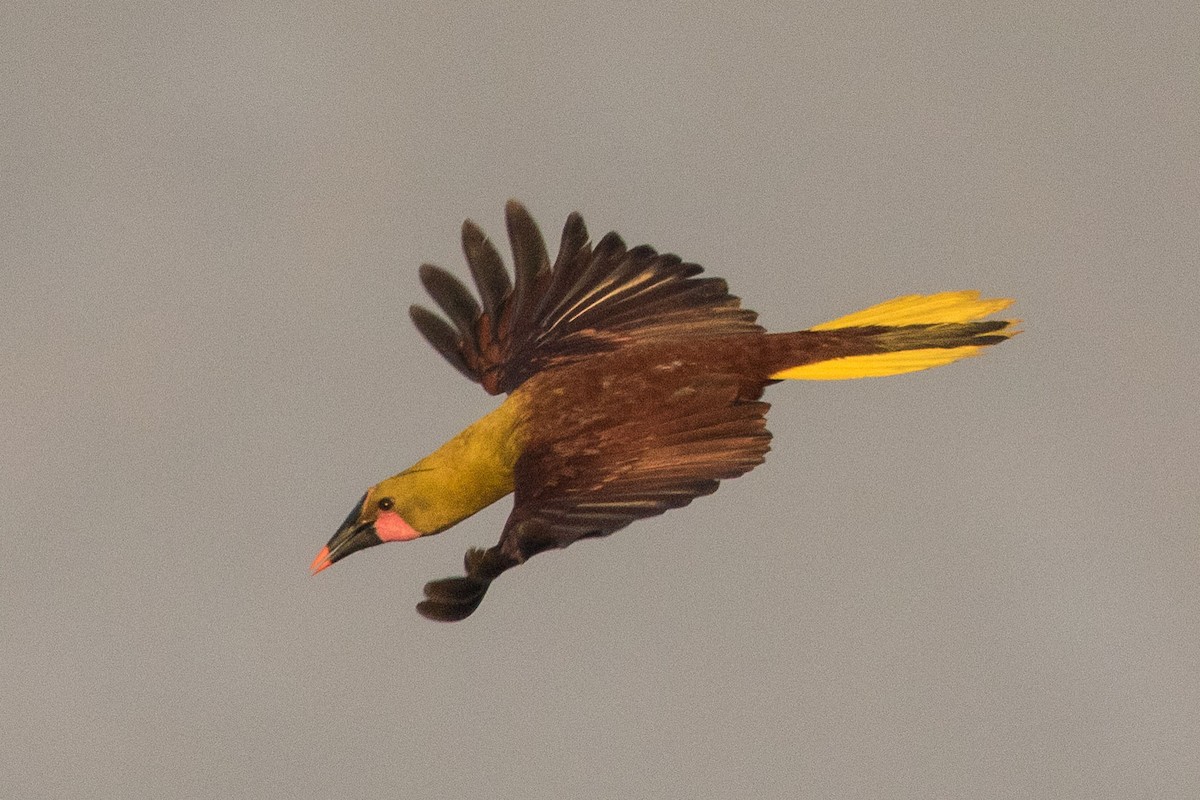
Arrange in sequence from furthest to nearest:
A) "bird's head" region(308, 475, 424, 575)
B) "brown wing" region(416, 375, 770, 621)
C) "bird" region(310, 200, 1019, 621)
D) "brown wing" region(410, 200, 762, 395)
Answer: "brown wing" region(410, 200, 762, 395), "bird's head" region(308, 475, 424, 575), "bird" region(310, 200, 1019, 621), "brown wing" region(416, 375, 770, 621)

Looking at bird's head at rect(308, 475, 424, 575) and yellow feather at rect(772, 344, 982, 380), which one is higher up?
yellow feather at rect(772, 344, 982, 380)

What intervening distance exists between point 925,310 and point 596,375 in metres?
1.41

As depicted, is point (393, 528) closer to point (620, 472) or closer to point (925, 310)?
point (620, 472)

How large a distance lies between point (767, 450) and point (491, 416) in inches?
46.1

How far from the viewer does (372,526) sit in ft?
24.9

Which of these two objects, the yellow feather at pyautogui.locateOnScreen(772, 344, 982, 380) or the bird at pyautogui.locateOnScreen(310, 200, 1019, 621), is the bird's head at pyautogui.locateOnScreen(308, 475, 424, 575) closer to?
the bird at pyautogui.locateOnScreen(310, 200, 1019, 621)

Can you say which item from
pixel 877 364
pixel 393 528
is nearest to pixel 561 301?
pixel 393 528

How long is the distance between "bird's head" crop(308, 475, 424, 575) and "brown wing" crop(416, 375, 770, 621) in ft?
1.84

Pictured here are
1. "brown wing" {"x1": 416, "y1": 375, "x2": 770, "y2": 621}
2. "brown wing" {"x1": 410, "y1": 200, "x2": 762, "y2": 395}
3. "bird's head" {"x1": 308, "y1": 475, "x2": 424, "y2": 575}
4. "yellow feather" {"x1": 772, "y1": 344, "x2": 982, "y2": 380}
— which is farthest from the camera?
"brown wing" {"x1": 410, "y1": 200, "x2": 762, "y2": 395}

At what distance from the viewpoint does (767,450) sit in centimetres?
709

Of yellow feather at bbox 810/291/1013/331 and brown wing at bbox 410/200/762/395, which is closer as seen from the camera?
yellow feather at bbox 810/291/1013/331

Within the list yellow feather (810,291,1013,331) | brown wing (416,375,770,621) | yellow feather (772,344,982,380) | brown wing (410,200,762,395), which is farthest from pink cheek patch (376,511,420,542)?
yellow feather (810,291,1013,331)

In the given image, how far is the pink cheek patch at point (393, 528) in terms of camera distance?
7.55 metres

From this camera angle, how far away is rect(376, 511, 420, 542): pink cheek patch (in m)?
7.55
